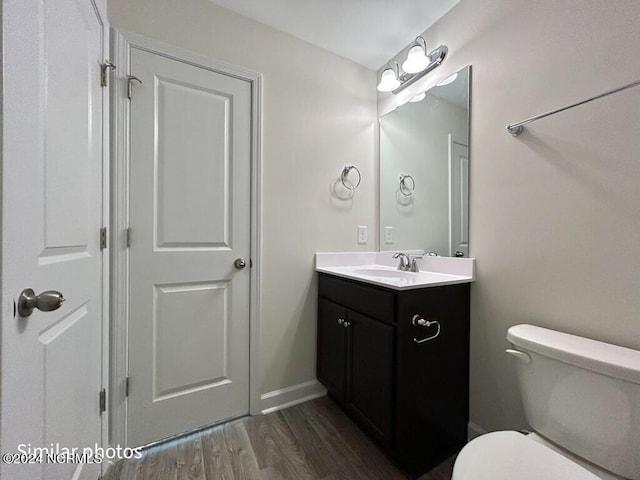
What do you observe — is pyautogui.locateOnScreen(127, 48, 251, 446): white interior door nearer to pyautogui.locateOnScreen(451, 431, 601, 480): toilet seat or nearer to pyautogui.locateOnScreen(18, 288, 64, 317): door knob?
pyautogui.locateOnScreen(18, 288, 64, 317): door knob

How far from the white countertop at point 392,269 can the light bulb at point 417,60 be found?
43.7 inches

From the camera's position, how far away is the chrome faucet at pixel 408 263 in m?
1.68

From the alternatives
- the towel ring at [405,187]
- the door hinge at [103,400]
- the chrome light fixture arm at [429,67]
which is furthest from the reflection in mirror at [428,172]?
the door hinge at [103,400]

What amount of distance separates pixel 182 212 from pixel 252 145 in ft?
1.80

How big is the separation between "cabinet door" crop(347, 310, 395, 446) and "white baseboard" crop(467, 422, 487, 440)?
51cm

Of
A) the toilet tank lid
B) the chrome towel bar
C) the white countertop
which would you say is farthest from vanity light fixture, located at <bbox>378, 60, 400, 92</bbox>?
the toilet tank lid

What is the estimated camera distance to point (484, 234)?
1361 mm

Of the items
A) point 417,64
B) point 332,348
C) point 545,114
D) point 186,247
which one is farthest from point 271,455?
point 417,64

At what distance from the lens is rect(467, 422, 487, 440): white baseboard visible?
135cm

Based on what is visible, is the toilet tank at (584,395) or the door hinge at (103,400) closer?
the toilet tank at (584,395)

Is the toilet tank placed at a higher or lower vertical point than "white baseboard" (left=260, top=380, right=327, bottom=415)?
higher

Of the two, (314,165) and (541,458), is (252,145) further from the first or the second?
(541,458)

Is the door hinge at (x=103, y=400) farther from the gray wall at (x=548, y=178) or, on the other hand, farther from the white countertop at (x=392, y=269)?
the gray wall at (x=548, y=178)

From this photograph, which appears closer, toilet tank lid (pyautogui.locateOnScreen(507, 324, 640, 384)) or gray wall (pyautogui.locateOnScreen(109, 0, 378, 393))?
toilet tank lid (pyautogui.locateOnScreen(507, 324, 640, 384))
